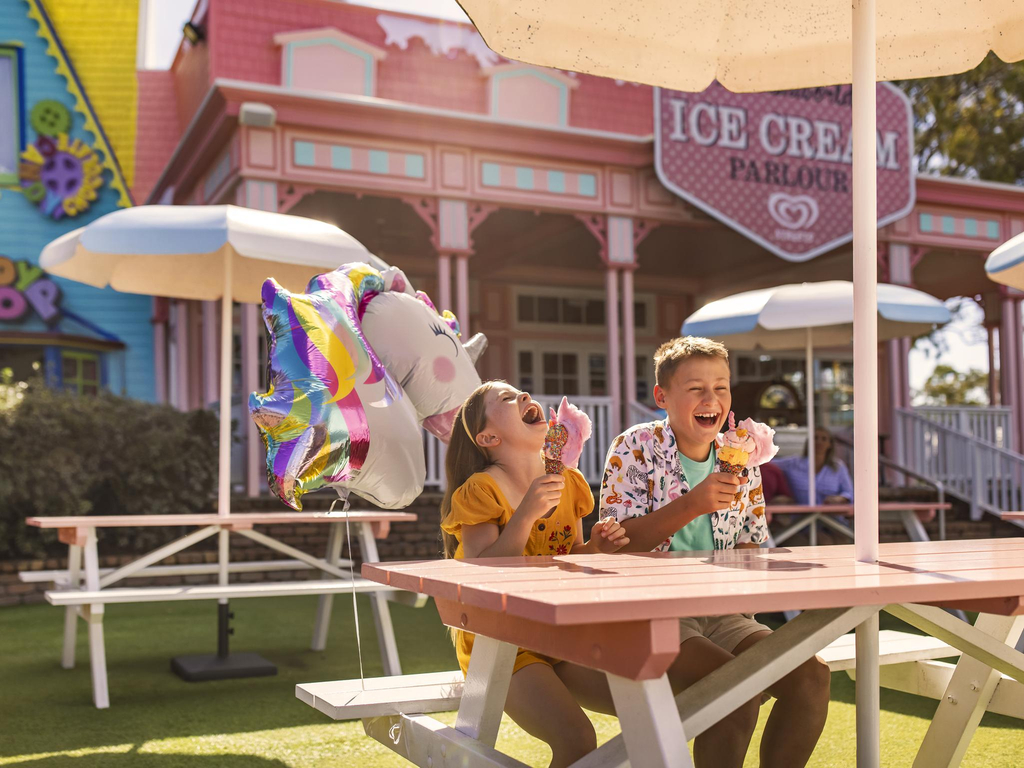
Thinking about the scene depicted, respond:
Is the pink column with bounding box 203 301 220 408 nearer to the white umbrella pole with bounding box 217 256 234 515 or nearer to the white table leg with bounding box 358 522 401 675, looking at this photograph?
the white umbrella pole with bounding box 217 256 234 515

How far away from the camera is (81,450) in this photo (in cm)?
825

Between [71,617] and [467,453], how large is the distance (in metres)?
3.32

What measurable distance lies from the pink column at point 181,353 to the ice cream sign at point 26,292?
1466mm

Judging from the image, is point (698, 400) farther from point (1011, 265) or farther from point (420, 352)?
point (1011, 265)

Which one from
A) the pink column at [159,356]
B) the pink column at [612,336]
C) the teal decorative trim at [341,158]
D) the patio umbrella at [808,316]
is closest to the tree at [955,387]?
the pink column at [612,336]

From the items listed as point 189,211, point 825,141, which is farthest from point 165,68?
point 189,211

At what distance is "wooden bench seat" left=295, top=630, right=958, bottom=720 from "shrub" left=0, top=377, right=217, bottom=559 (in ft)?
19.9

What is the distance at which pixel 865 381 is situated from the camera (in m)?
2.31

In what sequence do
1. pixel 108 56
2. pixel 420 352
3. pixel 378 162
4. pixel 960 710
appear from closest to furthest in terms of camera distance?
pixel 960 710 < pixel 420 352 < pixel 378 162 < pixel 108 56

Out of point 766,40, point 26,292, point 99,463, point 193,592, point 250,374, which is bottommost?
point 193,592

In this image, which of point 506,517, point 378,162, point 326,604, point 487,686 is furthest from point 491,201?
point 487,686

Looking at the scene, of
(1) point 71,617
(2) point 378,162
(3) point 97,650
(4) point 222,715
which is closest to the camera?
(4) point 222,715

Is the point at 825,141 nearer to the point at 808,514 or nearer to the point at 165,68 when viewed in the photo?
the point at 808,514

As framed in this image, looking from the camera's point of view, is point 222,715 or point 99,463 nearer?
point 222,715
